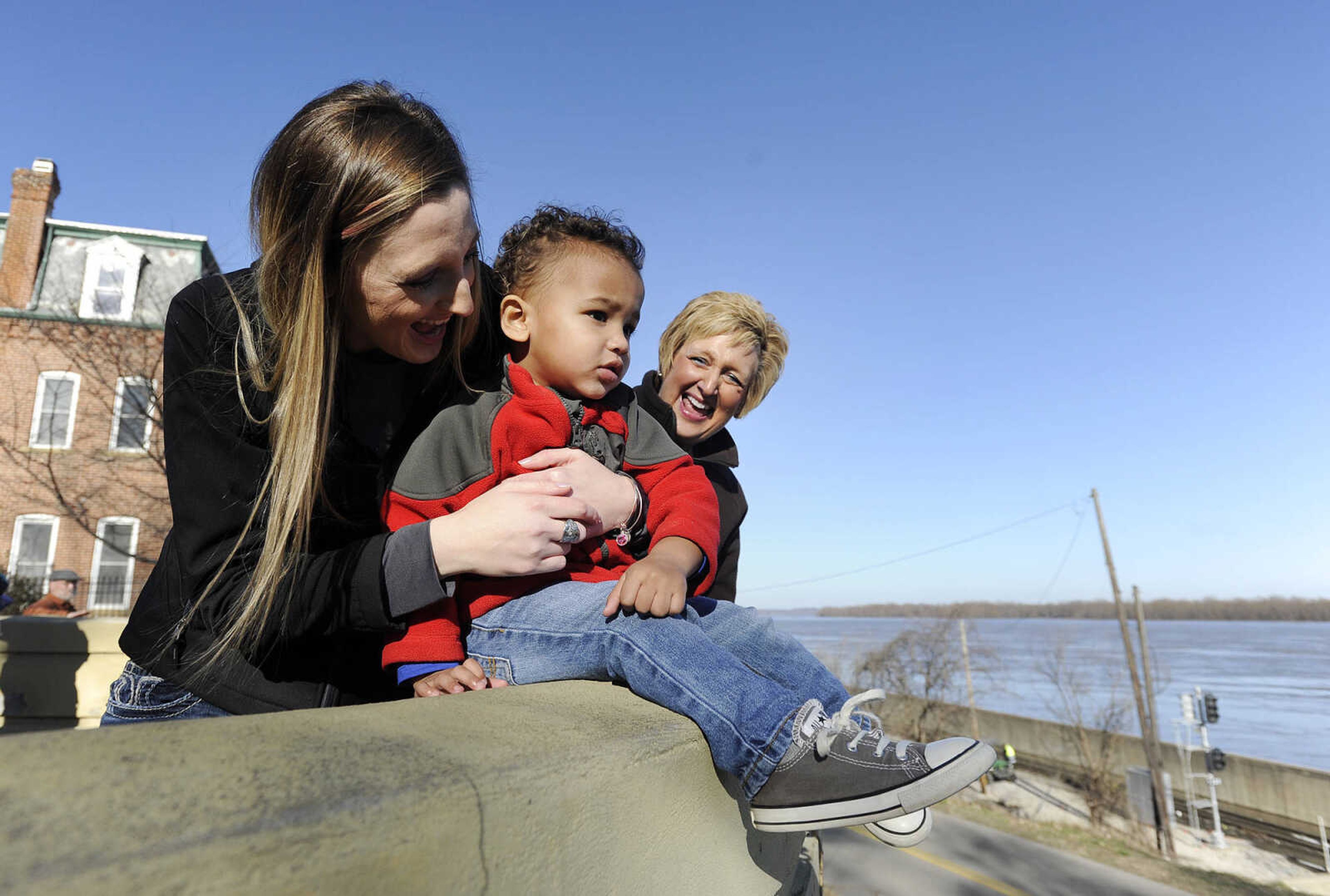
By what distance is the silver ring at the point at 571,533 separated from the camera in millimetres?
1932

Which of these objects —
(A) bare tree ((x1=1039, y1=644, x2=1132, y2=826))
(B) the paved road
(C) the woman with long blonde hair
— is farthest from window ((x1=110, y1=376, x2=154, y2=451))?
(A) bare tree ((x1=1039, y1=644, x2=1132, y2=826))

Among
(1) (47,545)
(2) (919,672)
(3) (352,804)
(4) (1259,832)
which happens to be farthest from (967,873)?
(1) (47,545)

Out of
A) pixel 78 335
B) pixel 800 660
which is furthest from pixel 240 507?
pixel 78 335

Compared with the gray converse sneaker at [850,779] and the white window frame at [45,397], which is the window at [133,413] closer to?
the white window frame at [45,397]

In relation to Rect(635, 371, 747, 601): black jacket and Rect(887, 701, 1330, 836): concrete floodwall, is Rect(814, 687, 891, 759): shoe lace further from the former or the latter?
Rect(887, 701, 1330, 836): concrete floodwall

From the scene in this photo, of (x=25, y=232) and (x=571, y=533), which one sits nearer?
(x=571, y=533)

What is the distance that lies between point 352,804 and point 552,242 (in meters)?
2.04

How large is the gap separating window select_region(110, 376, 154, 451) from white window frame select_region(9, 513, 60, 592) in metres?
2.85

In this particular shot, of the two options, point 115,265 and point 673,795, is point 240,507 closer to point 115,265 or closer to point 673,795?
point 673,795

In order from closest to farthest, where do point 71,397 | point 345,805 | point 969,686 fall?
1. point 345,805
2. point 71,397
3. point 969,686

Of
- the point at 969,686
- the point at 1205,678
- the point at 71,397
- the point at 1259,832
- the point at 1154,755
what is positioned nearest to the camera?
the point at 71,397

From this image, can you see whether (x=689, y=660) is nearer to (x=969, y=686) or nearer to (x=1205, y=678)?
(x=969, y=686)

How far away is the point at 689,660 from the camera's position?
1.71 m

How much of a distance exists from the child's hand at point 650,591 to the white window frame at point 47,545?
2119 cm
